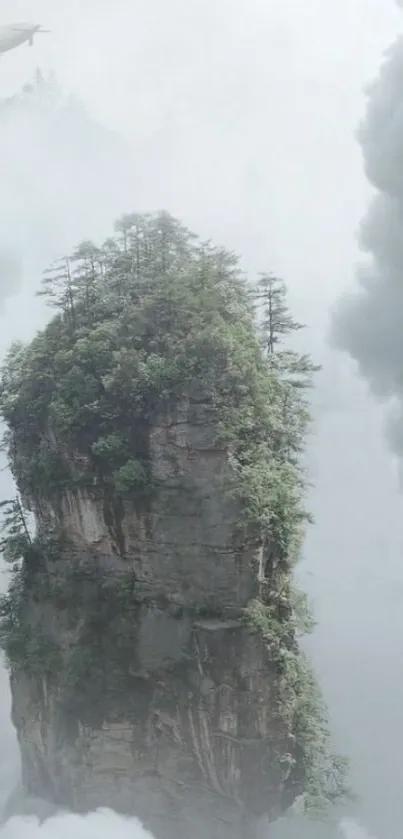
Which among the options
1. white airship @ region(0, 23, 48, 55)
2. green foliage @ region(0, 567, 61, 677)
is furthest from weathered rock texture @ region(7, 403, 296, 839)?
white airship @ region(0, 23, 48, 55)

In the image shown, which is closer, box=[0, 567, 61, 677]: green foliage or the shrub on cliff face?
the shrub on cliff face

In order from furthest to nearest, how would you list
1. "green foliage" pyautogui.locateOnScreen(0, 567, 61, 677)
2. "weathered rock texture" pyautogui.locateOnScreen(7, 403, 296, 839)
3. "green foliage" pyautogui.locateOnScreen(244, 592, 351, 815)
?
1. "green foliage" pyautogui.locateOnScreen(0, 567, 61, 677)
2. "weathered rock texture" pyautogui.locateOnScreen(7, 403, 296, 839)
3. "green foliage" pyautogui.locateOnScreen(244, 592, 351, 815)

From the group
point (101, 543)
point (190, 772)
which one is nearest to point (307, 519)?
point (101, 543)

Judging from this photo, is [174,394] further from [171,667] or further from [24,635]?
[24,635]

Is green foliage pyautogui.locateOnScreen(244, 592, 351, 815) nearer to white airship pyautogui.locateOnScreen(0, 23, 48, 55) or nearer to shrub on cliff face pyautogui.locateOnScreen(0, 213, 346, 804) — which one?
shrub on cliff face pyautogui.locateOnScreen(0, 213, 346, 804)

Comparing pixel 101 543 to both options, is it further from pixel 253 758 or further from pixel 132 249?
pixel 132 249

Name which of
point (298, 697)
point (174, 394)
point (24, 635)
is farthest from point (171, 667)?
point (174, 394)

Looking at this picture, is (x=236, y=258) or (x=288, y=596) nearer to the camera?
(x=288, y=596)
